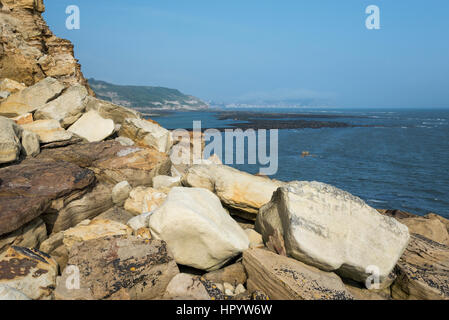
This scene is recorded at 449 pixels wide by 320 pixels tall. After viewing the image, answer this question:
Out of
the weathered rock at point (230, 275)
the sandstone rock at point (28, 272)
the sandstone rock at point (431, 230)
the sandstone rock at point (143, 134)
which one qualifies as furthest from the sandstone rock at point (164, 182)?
the sandstone rock at point (431, 230)

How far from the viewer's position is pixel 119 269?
3.52 m

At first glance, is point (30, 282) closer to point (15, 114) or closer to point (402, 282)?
point (402, 282)

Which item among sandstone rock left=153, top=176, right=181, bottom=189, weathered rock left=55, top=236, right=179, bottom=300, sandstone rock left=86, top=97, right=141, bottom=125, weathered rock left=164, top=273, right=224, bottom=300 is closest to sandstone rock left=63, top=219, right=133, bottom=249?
weathered rock left=55, top=236, right=179, bottom=300

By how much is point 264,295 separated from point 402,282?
7.28ft

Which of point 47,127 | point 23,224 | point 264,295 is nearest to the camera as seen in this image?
point 264,295

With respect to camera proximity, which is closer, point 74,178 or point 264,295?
point 264,295

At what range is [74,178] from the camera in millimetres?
5156

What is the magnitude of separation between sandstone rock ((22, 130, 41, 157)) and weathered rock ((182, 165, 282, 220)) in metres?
3.54

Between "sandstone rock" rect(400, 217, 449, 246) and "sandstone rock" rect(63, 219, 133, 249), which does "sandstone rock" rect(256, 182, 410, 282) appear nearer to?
"sandstone rock" rect(63, 219, 133, 249)

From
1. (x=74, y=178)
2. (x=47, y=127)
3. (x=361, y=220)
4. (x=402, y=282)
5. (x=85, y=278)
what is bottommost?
(x=402, y=282)

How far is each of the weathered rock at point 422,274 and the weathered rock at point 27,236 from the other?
555cm
